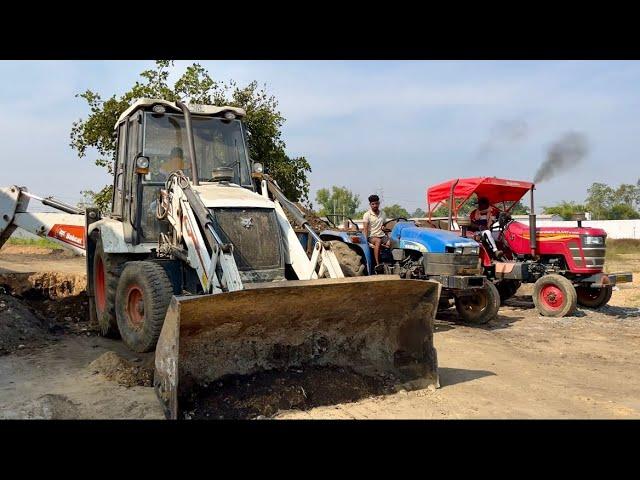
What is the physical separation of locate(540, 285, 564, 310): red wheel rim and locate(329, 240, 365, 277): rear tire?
3.58 m

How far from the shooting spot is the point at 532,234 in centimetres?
1034

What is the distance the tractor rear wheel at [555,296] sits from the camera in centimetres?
958

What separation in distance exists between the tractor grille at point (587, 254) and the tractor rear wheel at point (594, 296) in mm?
672

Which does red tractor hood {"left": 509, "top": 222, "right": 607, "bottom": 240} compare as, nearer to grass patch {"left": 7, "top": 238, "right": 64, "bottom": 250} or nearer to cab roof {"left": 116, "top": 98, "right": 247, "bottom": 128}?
cab roof {"left": 116, "top": 98, "right": 247, "bottom": 128}

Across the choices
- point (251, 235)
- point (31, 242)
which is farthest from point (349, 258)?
point (31, 242)

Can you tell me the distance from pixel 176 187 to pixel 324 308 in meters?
2.19

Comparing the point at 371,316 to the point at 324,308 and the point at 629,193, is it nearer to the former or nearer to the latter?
the point at 324,308

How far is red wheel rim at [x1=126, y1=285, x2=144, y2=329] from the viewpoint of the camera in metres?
5.96

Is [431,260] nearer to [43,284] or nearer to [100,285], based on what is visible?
[100,285]

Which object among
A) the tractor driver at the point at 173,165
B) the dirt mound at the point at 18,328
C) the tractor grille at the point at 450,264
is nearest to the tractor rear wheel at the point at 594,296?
the tractor grille at the point at 450,264

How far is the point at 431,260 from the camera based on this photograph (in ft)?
28.4

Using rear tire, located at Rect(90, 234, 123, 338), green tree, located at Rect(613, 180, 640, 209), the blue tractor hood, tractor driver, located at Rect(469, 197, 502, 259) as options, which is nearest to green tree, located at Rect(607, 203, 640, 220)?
green tree, located at Rect(613, 180, 640, 209)

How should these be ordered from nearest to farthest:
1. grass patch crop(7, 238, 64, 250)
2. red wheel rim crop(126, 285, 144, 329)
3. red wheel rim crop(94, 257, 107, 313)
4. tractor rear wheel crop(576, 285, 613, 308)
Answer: red wheel rim crop(126, 285, 144, 329), red wheel rim crop(94, 257, 107, 313), tractor rear wheel crop(576, 285, 613, 308), grass patch crop(7, 238, 64, 250)
